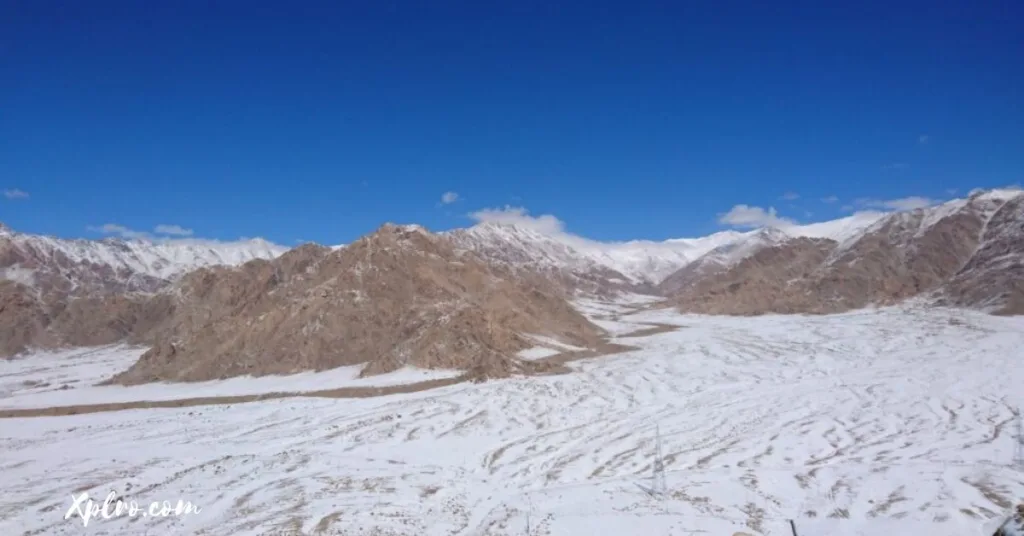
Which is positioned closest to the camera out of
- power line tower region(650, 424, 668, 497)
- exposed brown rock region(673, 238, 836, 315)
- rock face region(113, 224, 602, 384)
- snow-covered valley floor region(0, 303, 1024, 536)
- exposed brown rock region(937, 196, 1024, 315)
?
snow-covered valley floor region(0, 303, 1024, 536)

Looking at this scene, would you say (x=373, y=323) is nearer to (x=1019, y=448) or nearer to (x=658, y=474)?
(x=658, y=474)

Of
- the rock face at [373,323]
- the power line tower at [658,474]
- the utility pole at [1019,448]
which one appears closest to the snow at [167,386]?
the rock face at [373,323]

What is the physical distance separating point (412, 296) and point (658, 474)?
44236mm

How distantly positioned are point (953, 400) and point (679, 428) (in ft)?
49.8

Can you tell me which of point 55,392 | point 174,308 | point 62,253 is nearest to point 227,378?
point 55,392

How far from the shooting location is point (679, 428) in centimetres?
3138

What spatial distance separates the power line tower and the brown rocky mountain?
247 feet

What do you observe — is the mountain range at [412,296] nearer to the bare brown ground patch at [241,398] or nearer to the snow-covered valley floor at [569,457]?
the bare brown ground patch at [241,398]

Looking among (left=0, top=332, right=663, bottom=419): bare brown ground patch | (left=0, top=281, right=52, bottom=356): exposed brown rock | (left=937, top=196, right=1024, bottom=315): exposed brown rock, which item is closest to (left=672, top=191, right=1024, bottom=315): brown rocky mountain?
(left=937, top=196, right=1024, bottom=315): exposed brown rock

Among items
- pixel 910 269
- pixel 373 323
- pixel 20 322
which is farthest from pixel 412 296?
pixel 910 269

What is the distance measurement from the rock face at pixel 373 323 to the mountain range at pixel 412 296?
0.50ft

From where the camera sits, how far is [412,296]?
2571 inches

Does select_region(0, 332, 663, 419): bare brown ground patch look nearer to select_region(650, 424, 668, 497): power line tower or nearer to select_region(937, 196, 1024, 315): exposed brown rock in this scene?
select_region(650, 424, 668, 497): power line tower

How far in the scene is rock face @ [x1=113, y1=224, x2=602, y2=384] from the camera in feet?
175
